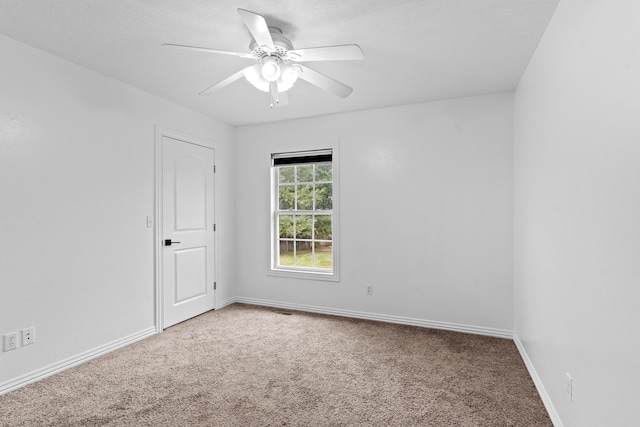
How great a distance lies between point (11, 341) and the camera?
2.31 m

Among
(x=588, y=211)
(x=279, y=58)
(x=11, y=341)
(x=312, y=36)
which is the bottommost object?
(x=11, y=341)

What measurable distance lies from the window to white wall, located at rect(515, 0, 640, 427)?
7.47ft

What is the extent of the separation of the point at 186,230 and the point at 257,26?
2655 millimetres

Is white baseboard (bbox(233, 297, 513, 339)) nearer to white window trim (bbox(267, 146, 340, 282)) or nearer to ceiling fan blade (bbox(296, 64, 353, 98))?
white window trim (bbox(267, 146, 340, 282))

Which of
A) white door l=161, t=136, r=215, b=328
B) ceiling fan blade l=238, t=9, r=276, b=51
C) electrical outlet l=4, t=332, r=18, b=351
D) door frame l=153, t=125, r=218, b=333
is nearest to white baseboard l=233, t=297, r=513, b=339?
white door l=161, t=136, r=215, b=328

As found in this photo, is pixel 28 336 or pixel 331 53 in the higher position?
pixel 331 53

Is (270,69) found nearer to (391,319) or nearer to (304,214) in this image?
(304,214)

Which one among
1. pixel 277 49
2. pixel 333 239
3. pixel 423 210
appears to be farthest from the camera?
pixel 333 239

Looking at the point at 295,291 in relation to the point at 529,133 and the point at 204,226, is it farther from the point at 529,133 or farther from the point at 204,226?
the point at 529,133

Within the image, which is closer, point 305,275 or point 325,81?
point 325,81

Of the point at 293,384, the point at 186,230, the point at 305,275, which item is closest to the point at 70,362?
the point at 186,230

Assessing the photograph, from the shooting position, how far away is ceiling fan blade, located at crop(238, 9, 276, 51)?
5.38ft

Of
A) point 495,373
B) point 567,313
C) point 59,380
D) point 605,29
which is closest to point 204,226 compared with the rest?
point 59,380

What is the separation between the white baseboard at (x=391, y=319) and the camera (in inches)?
132
